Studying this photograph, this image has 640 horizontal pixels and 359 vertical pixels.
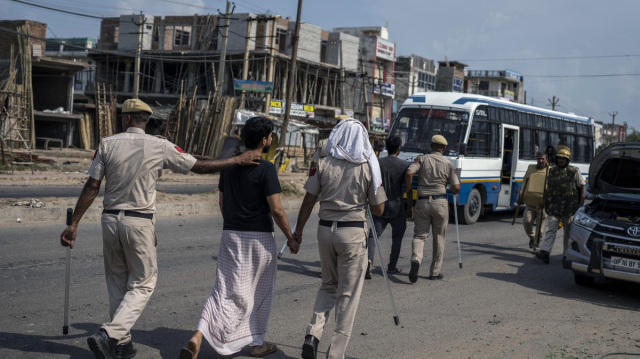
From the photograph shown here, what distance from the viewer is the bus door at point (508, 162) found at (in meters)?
17.3

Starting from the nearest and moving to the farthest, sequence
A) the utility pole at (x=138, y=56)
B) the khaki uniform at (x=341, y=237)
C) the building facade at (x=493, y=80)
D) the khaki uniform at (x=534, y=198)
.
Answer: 1. the khaki uniform at (x=341, y=237)
2. the khaki uniform at (x=534, y=198)
3. the utility pole at (x=138, y=56)
4. the building facade at (x=493, y=80)

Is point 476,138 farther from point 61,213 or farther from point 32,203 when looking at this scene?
point 32,203

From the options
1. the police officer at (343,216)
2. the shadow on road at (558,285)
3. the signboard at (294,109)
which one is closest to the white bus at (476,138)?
the shadow on road at (558,285)

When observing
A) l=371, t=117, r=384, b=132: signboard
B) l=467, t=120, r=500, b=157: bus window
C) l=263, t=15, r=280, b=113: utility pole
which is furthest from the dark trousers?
l=371, t=117, r=384, b=132: signboard

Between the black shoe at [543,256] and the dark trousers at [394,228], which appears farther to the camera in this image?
the black shoe at [543,256]

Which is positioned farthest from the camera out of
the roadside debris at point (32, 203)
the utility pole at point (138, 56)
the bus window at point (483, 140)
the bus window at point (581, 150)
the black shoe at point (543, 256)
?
the utility pole at point (138, 56)

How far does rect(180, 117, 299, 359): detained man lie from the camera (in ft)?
15.9

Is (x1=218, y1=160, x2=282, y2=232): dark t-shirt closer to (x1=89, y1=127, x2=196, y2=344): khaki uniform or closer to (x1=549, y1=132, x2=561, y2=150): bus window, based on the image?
(x1=89, y1=127, x2=196, y2=344): khaki uniform

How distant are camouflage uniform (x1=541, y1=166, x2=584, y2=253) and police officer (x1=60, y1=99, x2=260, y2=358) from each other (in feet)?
22.7

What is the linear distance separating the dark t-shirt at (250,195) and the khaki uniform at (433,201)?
13.0ft

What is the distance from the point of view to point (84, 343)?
5219 millimetres

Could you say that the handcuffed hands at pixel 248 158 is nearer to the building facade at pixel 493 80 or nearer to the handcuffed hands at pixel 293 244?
the handcuffed hands at pixel 293 244

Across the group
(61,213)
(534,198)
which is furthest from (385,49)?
(61,213)

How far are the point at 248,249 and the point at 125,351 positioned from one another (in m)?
1.20
